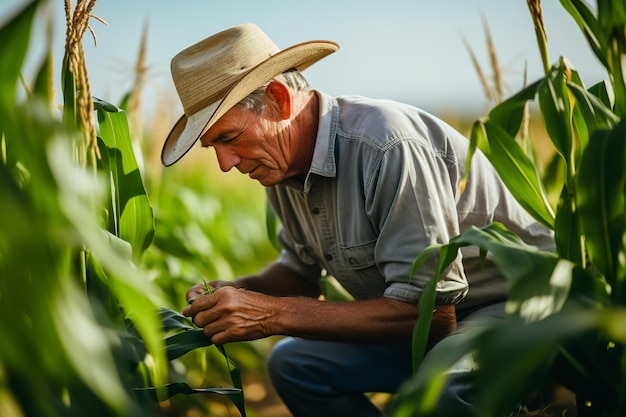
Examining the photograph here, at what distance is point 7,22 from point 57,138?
0.64 feet

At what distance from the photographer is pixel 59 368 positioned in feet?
3.66

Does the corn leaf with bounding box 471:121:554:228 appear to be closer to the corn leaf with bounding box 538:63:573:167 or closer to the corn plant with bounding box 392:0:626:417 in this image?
the corn plant with bounding box 392:0:626:417

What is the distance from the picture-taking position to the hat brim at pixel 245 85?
6.10ft

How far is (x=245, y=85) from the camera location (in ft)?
6.20

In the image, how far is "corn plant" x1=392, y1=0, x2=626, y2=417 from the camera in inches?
44.6

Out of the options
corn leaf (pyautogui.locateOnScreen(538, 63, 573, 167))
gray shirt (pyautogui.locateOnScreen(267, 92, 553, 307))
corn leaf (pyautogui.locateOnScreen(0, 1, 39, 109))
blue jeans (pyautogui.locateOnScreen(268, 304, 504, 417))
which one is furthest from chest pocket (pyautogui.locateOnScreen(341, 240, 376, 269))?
corn leaf (pyautogui.locateOnScreen(0, 1, 39, 109))

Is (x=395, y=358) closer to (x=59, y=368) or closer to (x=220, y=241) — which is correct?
(x=59, y=368)

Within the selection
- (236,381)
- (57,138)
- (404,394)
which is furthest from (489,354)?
(236,381)

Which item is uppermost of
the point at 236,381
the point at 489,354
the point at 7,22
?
the point at 7,22

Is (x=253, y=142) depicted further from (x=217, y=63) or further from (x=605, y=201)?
(x=605, y=201)

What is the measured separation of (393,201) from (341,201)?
0.73ft

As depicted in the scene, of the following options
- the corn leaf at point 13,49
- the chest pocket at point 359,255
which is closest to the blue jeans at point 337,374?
the chest pocket at point 359,255

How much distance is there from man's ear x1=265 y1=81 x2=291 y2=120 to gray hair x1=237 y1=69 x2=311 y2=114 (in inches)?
0.8

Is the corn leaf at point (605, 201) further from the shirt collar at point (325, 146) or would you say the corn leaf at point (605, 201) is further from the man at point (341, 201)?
the shirt collar at point (325, 146)
